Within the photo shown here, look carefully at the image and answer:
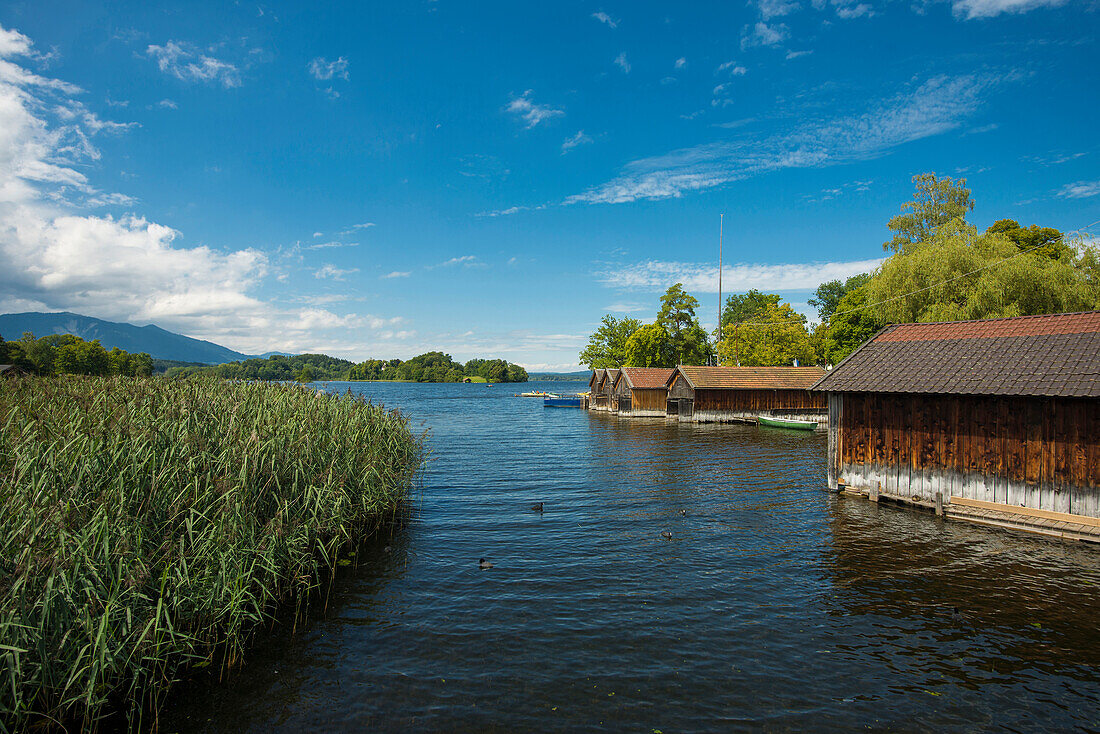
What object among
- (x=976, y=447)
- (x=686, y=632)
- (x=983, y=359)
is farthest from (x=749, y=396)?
(x=686, y=632)

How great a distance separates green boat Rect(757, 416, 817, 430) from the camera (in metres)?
46.4

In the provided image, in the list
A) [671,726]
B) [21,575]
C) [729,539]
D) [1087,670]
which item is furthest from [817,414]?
[21,575]

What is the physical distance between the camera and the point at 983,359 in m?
17.5

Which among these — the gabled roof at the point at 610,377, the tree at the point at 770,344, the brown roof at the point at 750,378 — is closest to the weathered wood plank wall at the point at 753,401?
the brown roof at the point at 750,378

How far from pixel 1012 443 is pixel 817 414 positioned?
39338mm

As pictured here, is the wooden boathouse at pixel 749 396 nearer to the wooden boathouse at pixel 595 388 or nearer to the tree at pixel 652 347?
the wooden boathouse at pixel 595 388

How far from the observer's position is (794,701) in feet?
26.8

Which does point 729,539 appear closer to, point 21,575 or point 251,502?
point 251,502

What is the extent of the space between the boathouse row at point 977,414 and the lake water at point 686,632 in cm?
141

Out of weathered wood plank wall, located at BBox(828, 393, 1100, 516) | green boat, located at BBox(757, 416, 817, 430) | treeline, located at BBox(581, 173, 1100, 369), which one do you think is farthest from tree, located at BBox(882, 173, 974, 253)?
weathered wood plank wall, located at BBox(828, 393, 1100, 516)

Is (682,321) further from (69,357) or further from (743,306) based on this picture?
(69,357)

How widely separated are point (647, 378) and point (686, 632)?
52906mm

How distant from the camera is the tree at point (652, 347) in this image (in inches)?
3226

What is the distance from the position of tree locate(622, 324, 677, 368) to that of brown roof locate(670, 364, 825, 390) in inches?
1025
